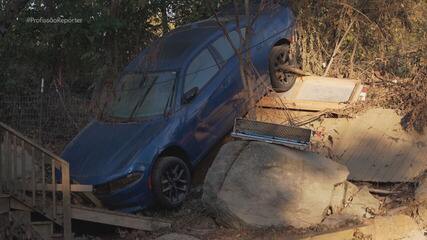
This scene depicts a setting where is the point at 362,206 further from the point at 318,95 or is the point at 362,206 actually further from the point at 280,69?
the point at 280,69

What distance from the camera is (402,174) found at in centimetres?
852

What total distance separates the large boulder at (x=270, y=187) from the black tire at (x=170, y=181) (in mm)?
720

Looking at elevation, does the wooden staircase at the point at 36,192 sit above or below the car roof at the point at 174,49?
below

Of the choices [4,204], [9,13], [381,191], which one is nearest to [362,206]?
[381,191]

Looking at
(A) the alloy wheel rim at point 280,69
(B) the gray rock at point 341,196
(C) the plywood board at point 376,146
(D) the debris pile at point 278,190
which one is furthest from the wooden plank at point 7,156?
(A) the alloy wheel rim at point 280,69

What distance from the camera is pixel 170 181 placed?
27.7 ft

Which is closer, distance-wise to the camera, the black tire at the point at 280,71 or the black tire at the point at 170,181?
the black tire at the point at 170,181

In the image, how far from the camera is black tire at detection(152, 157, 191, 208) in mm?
8242

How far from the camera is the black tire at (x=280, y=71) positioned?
10.5m

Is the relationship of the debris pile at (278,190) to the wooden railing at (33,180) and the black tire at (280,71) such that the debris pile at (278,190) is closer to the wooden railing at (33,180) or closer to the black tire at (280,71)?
the wooden railing at (33,180)

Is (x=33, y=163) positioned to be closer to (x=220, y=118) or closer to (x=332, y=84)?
(x=220, y=118)

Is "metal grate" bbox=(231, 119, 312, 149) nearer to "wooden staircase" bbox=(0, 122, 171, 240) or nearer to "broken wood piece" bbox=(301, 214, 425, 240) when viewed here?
"broken wood piece" bbox=(301, 214, 425, 240)

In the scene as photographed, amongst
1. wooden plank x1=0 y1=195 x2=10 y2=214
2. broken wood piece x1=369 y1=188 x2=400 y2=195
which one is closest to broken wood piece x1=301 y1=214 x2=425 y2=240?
broken wood piece x1=369 y1=188 x2=400 y2=195

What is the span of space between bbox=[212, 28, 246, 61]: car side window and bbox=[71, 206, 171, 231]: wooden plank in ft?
9.86
